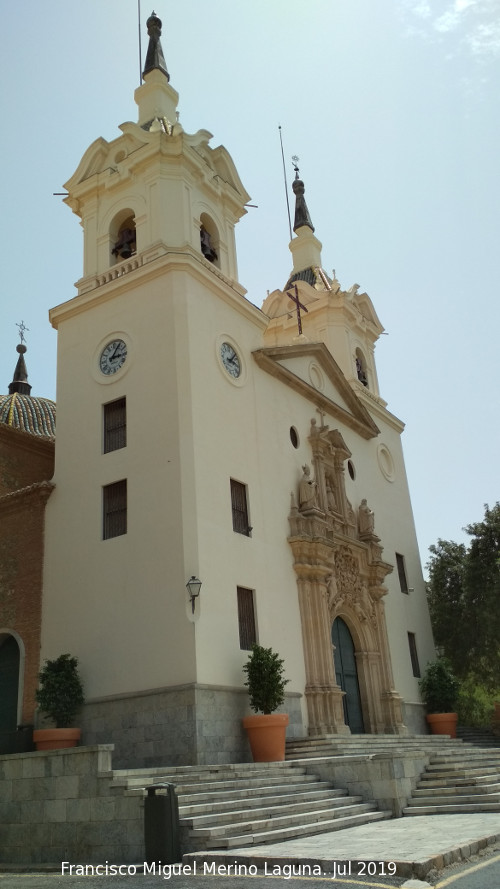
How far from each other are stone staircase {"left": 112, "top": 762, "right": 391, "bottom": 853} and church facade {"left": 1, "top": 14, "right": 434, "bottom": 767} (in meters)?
1.85

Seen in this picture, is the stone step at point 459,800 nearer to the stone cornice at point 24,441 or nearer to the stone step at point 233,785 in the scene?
the stone step at point 233,785

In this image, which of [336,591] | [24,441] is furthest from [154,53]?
[336,591]

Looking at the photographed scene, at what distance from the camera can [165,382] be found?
18250 mm

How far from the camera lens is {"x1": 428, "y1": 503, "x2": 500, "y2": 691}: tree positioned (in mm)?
27453

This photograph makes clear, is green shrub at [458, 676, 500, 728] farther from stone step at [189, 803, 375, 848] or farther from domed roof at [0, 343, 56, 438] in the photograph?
stone step at [189, 803, 375, 848]

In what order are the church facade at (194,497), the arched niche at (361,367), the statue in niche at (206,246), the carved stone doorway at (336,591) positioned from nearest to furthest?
1. the church facade at (194,497)
2. the carved stone doorway at (336,591)
3. the statue in niche at (206,246)
4. the arched niche at (361,367)

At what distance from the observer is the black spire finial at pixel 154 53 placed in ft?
84.4

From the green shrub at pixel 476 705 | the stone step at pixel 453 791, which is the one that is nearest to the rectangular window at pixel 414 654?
the green shrub at pixel 476 705

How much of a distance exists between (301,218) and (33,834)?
2723 centimetres

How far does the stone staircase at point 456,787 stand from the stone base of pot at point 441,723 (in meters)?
7.12

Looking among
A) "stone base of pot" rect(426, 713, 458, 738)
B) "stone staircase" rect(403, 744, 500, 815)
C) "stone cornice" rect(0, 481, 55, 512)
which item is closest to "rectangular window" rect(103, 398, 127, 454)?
"stone cornice" rect(0, 481, 55, 512)

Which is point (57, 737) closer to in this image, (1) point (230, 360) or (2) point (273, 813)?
(2) point (273, 813)

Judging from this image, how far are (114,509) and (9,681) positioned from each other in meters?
4.79

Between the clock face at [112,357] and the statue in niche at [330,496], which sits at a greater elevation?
the clock face at [112,357]
